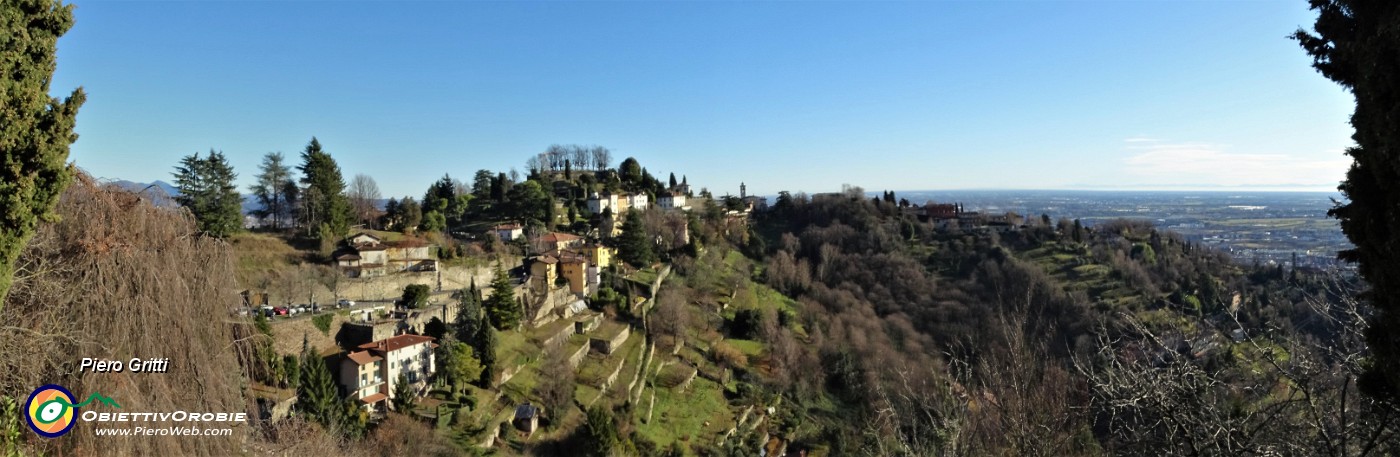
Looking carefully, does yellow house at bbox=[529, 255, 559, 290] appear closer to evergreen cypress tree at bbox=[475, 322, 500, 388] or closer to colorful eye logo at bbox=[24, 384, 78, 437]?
evergreen cypress tree at bbox=[475, 322, 500, 388]

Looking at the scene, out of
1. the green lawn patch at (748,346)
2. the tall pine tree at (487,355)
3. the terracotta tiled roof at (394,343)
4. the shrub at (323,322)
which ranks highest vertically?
the shrub at (323,322)

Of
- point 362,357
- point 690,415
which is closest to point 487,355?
point 362,357

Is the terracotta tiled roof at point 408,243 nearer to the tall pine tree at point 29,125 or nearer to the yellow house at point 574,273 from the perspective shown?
the yellow house at point 574,273

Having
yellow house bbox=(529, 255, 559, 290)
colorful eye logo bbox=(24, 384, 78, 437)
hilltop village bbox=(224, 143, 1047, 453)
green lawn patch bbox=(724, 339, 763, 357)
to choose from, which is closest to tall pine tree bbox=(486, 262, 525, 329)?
hilltop village bbox=(224, 143, 1047, 453)

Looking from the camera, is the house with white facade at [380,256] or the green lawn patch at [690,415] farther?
the house with white facade at [380,256]

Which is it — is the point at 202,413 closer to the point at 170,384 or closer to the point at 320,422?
the point at 170,384

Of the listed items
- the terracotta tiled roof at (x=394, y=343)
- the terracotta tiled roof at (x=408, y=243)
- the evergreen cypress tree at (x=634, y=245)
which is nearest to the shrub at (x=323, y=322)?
the terracotta tiled roof at (x=394, y=343)
